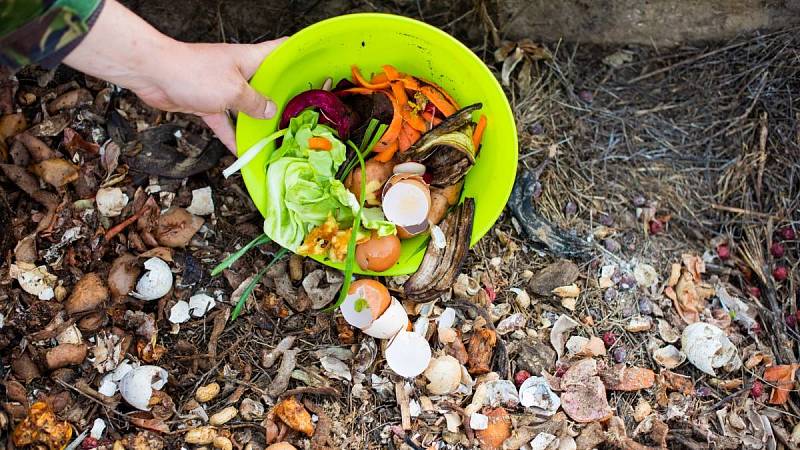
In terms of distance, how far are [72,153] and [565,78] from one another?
1520mm

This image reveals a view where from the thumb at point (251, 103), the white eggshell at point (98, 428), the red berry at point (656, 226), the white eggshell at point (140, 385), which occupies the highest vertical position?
the thumb at point (251, 103)

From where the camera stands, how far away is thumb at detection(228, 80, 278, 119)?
5.28 feet

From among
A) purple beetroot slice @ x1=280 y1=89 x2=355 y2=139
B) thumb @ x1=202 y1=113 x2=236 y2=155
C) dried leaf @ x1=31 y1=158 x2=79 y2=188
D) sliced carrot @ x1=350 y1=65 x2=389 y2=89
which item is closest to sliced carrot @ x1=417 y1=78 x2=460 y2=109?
sliced carrot @ x1=350 y1=65 x2=389 y2=89

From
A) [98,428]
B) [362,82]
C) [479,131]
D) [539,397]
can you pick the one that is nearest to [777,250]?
[539,397]

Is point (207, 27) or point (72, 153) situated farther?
point (207, 27)

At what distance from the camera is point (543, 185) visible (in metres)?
2.15

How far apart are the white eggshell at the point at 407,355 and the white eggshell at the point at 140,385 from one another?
24.2 inches

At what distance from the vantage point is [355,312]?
1.82m

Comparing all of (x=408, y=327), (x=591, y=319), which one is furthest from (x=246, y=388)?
(x=591, y=319)

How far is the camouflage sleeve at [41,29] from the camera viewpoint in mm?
1188

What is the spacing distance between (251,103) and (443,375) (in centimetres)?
86

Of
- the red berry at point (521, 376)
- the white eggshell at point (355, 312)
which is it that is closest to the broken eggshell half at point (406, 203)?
the white eggshell at point (355, 312)

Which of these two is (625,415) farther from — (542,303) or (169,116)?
(169,116)

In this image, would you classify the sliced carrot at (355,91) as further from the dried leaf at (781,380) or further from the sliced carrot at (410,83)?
the dried leaf at (781,380)
